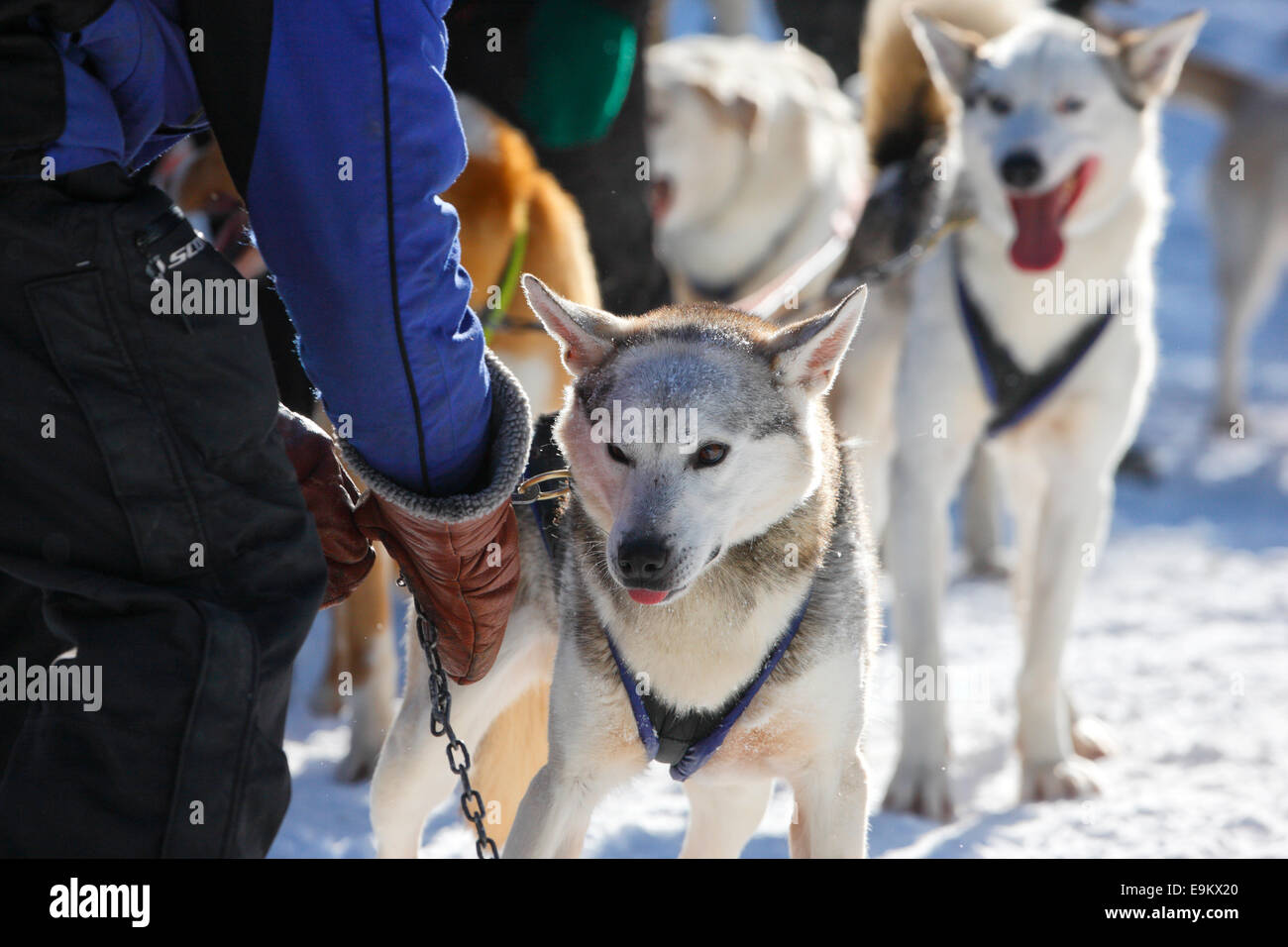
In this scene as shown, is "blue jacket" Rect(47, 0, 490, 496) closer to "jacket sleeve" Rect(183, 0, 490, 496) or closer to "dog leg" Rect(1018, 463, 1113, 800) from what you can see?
"jacket sleeve" Rect(183, 0, 490, 496)

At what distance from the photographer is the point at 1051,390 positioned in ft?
11.8

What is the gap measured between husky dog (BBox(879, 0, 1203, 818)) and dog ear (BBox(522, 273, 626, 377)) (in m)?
1.72

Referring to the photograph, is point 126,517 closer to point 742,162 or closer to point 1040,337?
point 1040,337

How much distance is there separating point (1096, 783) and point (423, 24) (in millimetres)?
2792

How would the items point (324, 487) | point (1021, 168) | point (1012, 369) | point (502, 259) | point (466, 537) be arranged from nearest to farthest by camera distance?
point (466, 537)
point (324, 487)
point (502, 259)
point (1021, 168)
point (1012, 369)

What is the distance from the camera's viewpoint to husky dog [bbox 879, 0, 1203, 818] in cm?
356

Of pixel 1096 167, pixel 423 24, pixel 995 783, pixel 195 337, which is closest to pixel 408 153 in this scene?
pixel 423 24

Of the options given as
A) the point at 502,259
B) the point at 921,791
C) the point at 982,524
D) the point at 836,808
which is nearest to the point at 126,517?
the point at 836,808

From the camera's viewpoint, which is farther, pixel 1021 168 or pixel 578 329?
pixel 1021 168

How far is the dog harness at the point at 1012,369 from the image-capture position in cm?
360

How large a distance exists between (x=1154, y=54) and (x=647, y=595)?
247 centimetres

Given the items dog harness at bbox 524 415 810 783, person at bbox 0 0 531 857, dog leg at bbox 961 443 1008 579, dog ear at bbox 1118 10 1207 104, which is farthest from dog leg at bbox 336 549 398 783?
dog leg at bbox 961 443 1008 579

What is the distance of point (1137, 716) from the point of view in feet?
13.8

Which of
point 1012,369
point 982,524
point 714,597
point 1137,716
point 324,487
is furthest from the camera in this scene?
point 982,524
